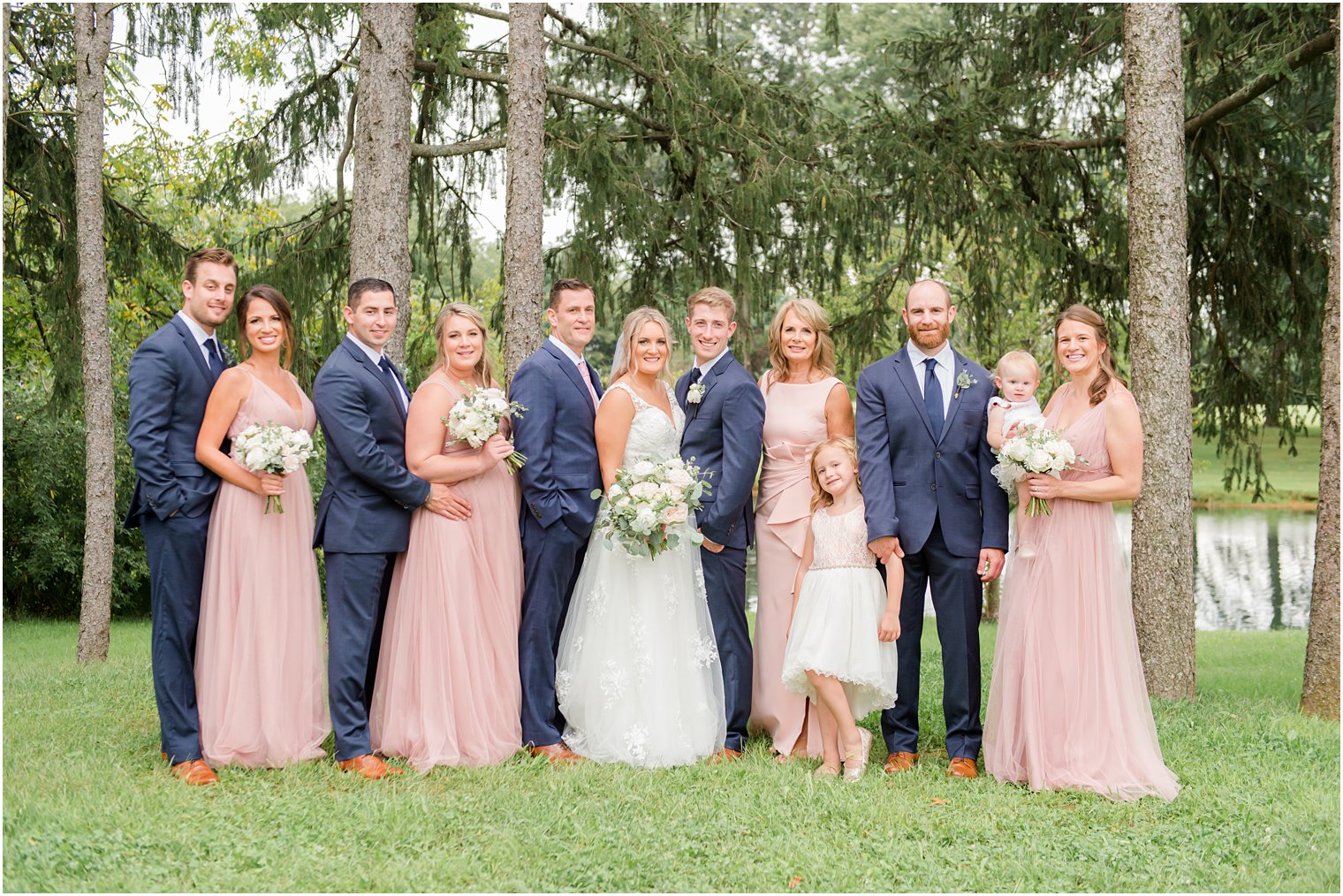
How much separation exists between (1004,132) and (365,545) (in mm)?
7031

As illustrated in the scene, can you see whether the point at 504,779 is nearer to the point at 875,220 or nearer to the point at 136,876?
the point at 136,876

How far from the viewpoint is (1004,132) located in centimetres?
975

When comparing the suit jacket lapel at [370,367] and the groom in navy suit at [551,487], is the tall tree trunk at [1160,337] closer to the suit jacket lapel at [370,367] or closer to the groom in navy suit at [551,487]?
the groom in navy suit at [551,487]

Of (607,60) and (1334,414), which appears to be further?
(607,60)

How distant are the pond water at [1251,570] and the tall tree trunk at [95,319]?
10.8m

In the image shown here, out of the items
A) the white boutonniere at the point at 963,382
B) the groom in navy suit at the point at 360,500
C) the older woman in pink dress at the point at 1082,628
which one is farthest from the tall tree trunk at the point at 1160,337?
the groom in navy suit at the point at 360,500

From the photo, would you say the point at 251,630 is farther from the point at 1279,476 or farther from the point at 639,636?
the point at 1279,476

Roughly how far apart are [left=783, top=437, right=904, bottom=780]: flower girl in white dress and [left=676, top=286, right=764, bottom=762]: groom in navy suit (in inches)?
14.1

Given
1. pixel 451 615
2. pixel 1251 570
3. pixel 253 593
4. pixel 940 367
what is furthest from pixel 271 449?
pixel 1251 570

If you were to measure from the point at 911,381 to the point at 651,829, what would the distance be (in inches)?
95.6

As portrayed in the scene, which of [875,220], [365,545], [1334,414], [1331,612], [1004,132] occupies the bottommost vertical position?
[1331,612]

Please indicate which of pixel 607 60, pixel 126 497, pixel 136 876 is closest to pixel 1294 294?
pixel 607 60

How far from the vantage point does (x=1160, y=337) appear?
714 cm

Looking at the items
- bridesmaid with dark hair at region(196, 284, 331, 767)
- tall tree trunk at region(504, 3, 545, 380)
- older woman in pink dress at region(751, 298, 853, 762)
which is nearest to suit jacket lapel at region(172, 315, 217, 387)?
bridesmaid with dark hair at region(196, 284, 331, 767)
